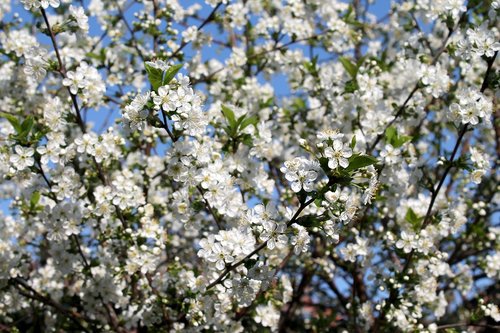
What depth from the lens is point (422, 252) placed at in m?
4.13

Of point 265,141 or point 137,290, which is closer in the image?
point 265,141

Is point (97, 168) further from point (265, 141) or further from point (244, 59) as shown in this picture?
point (244, 59)

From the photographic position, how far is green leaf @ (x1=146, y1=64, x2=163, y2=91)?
320 cm

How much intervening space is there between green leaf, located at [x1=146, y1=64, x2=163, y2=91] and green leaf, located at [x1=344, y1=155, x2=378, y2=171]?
118cm

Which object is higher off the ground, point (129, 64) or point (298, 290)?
point (129, 64)

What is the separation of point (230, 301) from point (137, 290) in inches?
42.3

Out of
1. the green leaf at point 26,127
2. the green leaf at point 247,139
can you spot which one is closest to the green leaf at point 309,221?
the green leaf at point 247,139

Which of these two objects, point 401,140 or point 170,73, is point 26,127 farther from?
Answer: point 401,140

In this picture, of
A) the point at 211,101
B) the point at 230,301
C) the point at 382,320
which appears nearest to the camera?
the point at 230,301

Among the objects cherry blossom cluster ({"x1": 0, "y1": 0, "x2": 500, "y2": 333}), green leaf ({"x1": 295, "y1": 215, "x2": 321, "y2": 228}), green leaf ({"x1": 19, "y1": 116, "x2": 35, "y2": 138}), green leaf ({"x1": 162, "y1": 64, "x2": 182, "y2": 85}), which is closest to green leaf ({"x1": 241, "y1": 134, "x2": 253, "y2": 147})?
A: cherry blossom cluster ({"x1": 0, "y1": 0, "x2": 500, "y2": 333})

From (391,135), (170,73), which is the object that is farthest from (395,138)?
(170,73)

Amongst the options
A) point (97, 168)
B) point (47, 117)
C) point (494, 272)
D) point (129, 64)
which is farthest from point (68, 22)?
point (494, 272)

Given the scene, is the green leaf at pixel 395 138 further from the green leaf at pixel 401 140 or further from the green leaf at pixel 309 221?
the green leaf at pixel 309 221

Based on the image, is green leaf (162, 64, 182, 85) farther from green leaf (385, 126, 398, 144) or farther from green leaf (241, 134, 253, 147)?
green leaf (385, 126, 398, 144)
